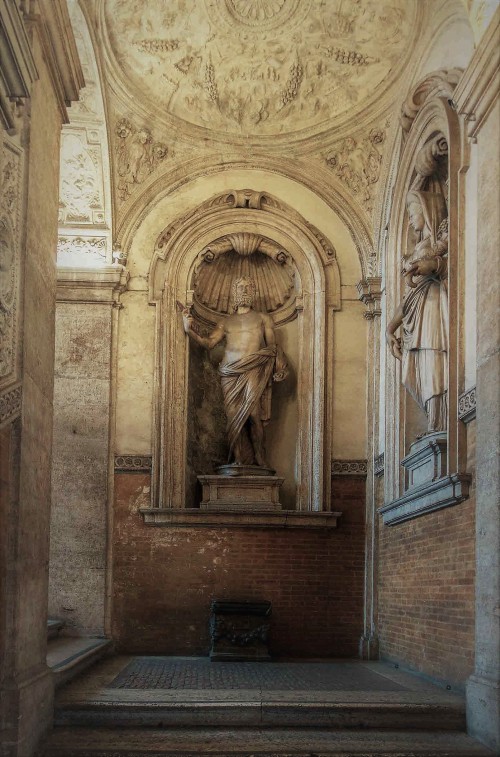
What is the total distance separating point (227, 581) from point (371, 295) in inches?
139

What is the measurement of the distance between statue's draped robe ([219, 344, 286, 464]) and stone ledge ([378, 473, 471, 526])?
192 cm

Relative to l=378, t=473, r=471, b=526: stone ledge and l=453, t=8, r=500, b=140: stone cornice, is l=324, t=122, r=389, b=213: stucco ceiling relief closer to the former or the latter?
l=378, t=473, r=471, b=526: stone ledge

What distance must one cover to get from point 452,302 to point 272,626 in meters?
4.36

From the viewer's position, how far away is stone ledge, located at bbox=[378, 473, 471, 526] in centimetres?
662

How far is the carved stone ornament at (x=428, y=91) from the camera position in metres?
7.89

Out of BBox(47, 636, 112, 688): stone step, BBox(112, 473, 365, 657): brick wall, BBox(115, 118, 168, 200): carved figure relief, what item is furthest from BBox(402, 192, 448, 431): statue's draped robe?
BBox(115, 118, 168, 200): carved figure relief

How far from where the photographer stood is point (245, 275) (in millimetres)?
11211

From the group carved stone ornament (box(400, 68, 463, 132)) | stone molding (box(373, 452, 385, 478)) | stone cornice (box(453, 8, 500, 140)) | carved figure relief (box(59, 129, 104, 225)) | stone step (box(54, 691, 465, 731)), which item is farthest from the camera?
carved figure relief (box(59, 129, 104, 225))

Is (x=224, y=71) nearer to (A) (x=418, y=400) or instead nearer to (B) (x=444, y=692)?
(A) (x=418, y=400)

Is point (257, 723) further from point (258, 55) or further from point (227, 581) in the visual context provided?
point (258, 55)

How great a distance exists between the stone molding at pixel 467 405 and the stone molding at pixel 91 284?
483 cm

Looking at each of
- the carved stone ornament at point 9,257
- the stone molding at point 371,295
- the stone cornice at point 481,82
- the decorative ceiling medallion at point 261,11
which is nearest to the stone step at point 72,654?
the carved stone ornament at point 9,257

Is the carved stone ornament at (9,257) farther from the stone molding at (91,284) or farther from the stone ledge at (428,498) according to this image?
the stone molding at (91,284)

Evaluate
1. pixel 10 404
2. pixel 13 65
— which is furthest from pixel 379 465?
pixel 13 65
